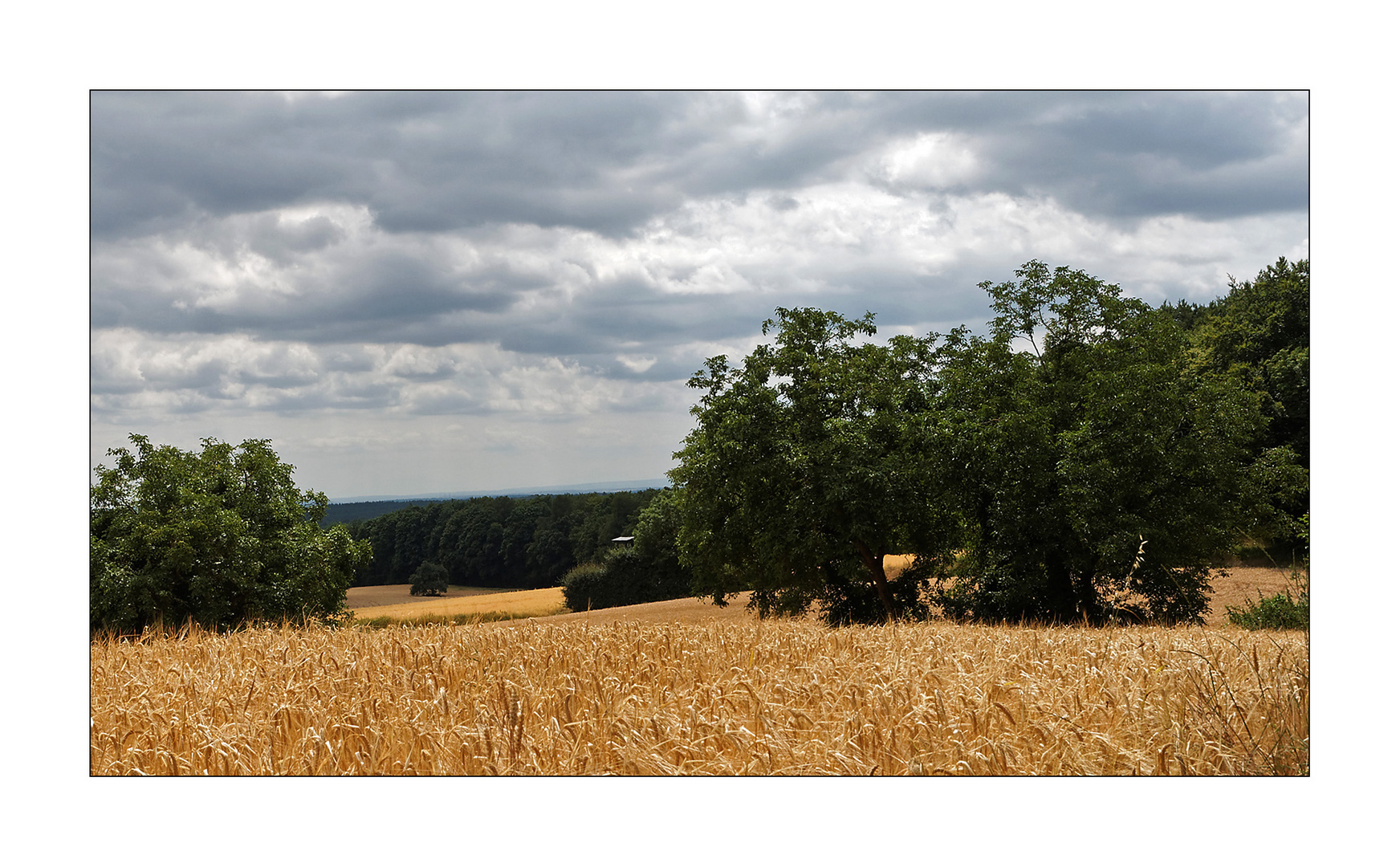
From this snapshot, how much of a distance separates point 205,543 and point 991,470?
15596 millimetres

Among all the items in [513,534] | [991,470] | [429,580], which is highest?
[991,470]

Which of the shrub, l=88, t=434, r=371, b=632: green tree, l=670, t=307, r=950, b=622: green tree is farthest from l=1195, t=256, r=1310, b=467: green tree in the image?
l=88, t=434, r=371, b=632: green tree

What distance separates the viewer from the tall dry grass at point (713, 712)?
4.31 m

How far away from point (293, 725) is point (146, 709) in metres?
1.24

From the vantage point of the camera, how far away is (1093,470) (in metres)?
16.2

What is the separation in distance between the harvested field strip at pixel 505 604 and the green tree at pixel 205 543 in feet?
16.9

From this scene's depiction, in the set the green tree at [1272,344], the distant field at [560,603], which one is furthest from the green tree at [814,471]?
the green tree at [1272,344]

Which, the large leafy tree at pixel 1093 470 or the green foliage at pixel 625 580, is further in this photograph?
the green foliage at pixel 625 580

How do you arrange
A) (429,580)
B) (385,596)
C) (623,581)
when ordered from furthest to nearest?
1. (623,581)
2. (429,580)
3. (385,596)

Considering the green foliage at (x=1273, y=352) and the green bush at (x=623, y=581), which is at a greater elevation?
the green foliage at (x=1273, y=352)

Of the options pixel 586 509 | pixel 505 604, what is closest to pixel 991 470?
pixel 505 604

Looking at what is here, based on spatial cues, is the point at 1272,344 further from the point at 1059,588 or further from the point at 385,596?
the point at 385,596

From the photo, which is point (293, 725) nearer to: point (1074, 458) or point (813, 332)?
point (1074, 458)

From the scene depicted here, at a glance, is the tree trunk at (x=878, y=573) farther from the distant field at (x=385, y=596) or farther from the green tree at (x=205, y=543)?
the distant field at (x=385, y=596)
